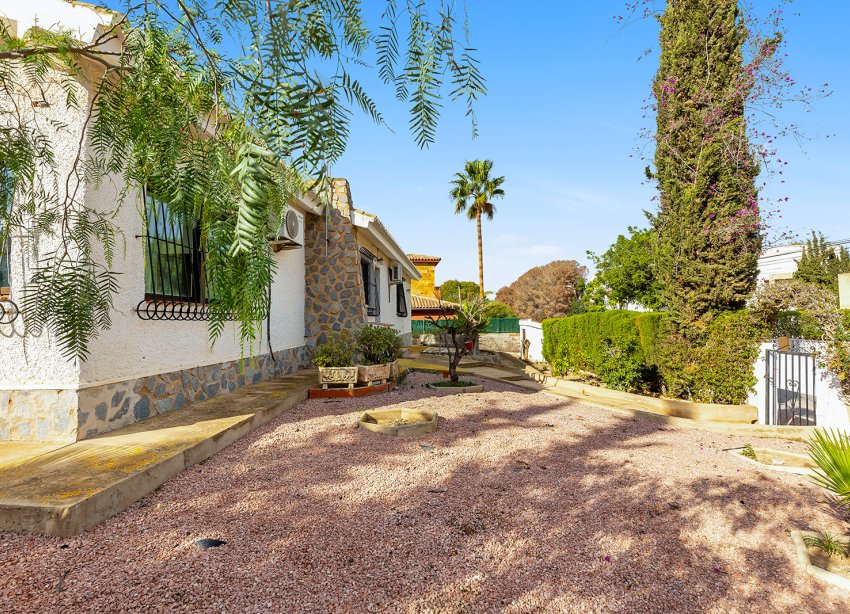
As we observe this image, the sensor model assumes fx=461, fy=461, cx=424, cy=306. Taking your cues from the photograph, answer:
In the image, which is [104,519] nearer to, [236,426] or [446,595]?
[236,426]

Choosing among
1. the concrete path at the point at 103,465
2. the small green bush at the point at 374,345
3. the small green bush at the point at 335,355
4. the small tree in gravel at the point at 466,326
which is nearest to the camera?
the concrete path at the point at 103,465

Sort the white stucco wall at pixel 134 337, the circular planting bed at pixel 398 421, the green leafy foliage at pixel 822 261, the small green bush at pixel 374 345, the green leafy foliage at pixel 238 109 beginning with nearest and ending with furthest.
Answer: the green leafy foliage at pixel 238 109, the white stucco wall at pixel 134 337, the circular planting bed at pixel 398 421, the small green bush at pixel 374 345, the green leafy foliage at pixel 822 261

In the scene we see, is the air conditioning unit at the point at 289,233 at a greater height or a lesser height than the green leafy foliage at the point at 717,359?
greater

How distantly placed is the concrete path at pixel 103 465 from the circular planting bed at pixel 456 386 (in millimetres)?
3750

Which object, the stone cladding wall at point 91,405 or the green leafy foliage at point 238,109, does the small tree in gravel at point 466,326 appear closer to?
the stone cladding wall at point 91,405

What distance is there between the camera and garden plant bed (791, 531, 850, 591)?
106 inches

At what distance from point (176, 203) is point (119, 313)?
354 centimetres

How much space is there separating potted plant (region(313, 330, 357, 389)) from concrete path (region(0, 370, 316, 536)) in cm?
183

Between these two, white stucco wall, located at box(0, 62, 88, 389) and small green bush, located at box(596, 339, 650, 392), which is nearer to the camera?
white stucco wall, located at box(0, 62, 88, 389)

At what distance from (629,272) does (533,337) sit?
6517mm

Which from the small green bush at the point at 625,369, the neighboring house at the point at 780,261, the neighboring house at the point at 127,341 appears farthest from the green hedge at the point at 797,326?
the neighboring house at the point at 780,261

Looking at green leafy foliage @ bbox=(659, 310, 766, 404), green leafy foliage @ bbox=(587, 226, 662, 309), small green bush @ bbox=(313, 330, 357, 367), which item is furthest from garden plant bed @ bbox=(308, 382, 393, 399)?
green leafy foliage @ bbox=(587, 226, 662, 309)

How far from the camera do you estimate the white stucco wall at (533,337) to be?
53.9 feet

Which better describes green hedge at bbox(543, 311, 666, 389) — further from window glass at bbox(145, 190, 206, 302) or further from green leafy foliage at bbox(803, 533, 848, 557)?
window glass at bbox(145, 190, 206, 302)
